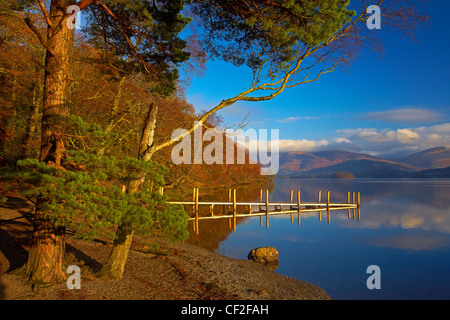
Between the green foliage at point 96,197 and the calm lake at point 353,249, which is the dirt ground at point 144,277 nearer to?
the green foliage at point 96,197

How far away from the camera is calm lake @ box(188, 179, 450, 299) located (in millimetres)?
11953

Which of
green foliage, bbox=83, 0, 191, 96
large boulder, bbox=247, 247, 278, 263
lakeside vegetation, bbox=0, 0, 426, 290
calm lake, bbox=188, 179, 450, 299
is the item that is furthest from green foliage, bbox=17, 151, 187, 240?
calm lake, bbox=188, 179, 450, 299

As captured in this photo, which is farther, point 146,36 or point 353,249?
point 353,249

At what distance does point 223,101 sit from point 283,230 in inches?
688

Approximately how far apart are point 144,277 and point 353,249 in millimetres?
15121

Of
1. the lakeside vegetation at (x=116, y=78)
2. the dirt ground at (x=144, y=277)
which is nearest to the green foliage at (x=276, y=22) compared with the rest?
A: the lakeside vegetation at (x=116, y=78)

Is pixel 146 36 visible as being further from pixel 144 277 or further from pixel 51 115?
pixel 144 277

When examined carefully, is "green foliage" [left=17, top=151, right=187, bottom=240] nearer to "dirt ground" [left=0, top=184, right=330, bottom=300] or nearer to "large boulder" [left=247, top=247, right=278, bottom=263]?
"dirt ground" [left=0, top=184, right=330, bottom=300]

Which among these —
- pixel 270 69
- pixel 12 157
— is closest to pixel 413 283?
pixel 270 69

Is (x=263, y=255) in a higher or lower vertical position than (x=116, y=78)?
lower

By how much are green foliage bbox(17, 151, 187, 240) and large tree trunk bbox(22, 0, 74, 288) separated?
38.5 inches

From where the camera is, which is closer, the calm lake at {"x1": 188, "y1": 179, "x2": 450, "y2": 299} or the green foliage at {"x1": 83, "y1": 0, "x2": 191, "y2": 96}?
the green foliage at {"x1": 83, "y1": 0, "x2": 191, "y2": 96}

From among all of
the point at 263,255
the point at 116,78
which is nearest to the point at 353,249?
the point at 263,255

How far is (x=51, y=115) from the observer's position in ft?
17.0
